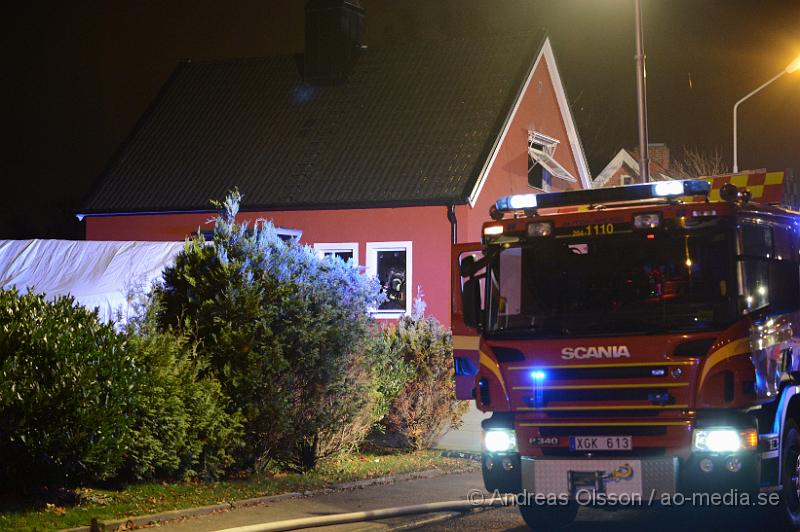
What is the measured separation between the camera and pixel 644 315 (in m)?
8.89

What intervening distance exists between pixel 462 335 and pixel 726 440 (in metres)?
2.84

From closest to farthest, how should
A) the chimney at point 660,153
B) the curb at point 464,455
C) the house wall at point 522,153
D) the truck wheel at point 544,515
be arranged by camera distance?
1. the truck wheel at point 544,515
2. the curb at point 464,455
3. the house wall at point 522,153
4. the chimney at point 660,153

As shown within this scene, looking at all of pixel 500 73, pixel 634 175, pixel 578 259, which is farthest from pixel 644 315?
pixel 634 175

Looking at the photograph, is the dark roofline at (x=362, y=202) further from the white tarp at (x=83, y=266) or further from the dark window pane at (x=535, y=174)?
the white tarp at (x=83, y=266)

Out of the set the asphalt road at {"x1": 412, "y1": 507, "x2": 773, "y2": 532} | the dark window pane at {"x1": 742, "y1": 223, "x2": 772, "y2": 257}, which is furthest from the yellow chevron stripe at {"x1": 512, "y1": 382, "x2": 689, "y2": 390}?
the asphalt road at {"x1": 412, "y1": 507, "x2": 773, "y2": 532}

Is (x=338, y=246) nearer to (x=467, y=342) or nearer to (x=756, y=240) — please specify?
(x=467, y=342)

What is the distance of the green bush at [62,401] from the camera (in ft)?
31.0

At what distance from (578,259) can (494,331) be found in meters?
0.94

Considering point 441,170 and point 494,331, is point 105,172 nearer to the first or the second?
point 441,170

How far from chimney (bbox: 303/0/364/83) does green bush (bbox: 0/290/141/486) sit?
74.8 feet

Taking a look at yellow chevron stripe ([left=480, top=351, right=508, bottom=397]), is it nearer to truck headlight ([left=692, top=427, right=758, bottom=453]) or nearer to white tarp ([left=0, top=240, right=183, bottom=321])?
truck headlight ([left=692, top=427, right=758, bottom=453])

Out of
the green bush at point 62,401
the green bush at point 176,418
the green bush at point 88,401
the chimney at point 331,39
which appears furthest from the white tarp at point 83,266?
the chimney at point 331,39

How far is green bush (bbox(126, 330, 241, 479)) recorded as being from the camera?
1034 cm

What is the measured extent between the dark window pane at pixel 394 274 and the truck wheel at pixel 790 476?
18424mm
